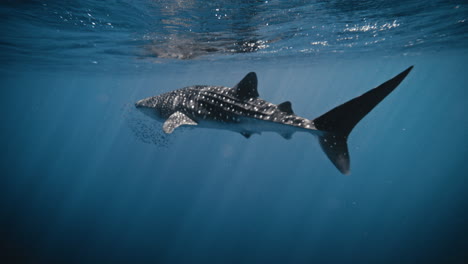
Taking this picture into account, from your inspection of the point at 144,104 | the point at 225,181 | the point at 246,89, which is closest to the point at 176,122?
the point at 246,89

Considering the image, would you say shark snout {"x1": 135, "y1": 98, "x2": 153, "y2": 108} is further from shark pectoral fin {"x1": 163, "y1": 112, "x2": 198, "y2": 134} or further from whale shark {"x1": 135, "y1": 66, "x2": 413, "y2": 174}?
shark pectoral fin {"x1": 163, "y1": 112, "x2": 198, "y2": 134}

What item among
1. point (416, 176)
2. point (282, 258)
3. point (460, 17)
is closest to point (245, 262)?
point (282, 258)

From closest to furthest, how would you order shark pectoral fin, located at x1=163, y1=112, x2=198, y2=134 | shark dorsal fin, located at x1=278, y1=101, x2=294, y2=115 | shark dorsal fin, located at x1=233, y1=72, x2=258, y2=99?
shark dorsal fin, located at x1=278, y1=101, x2=294, y2=115 → shark dorsal fin, located at x1=233, y1=72, x2=258, y2=99 → shark pectoral fin, located at x1=163, y1=112, x2=198, y2=134

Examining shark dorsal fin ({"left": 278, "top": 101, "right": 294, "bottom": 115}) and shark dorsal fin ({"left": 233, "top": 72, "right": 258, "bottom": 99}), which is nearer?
shark dorsal fin ({"left": 278, "top": 101, "right": 294, "bottom": 115})

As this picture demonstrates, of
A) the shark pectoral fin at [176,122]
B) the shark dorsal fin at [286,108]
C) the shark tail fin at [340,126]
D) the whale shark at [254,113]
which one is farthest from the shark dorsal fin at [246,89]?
the shark tail fin at [340,126]

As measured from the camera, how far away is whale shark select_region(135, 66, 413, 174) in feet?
12.0

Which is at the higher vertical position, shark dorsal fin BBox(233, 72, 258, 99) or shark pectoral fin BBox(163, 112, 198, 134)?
shark dorsal fin BBox(233, 72, 258, 99)

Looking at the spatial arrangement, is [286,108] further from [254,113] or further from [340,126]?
[340,126]

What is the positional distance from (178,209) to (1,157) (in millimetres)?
88683

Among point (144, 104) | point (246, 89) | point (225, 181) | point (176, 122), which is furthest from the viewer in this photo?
point (225, 181)

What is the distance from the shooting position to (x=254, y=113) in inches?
187

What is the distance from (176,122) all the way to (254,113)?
2208 millimetres

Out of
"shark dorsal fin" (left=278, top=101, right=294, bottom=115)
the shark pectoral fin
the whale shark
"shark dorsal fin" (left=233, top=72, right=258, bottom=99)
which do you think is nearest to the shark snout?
the whale shark

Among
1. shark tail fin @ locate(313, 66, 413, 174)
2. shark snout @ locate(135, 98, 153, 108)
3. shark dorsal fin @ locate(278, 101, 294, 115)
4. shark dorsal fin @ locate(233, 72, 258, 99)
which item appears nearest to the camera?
shark tail fin @ locate(313, 66, 413, 174)
